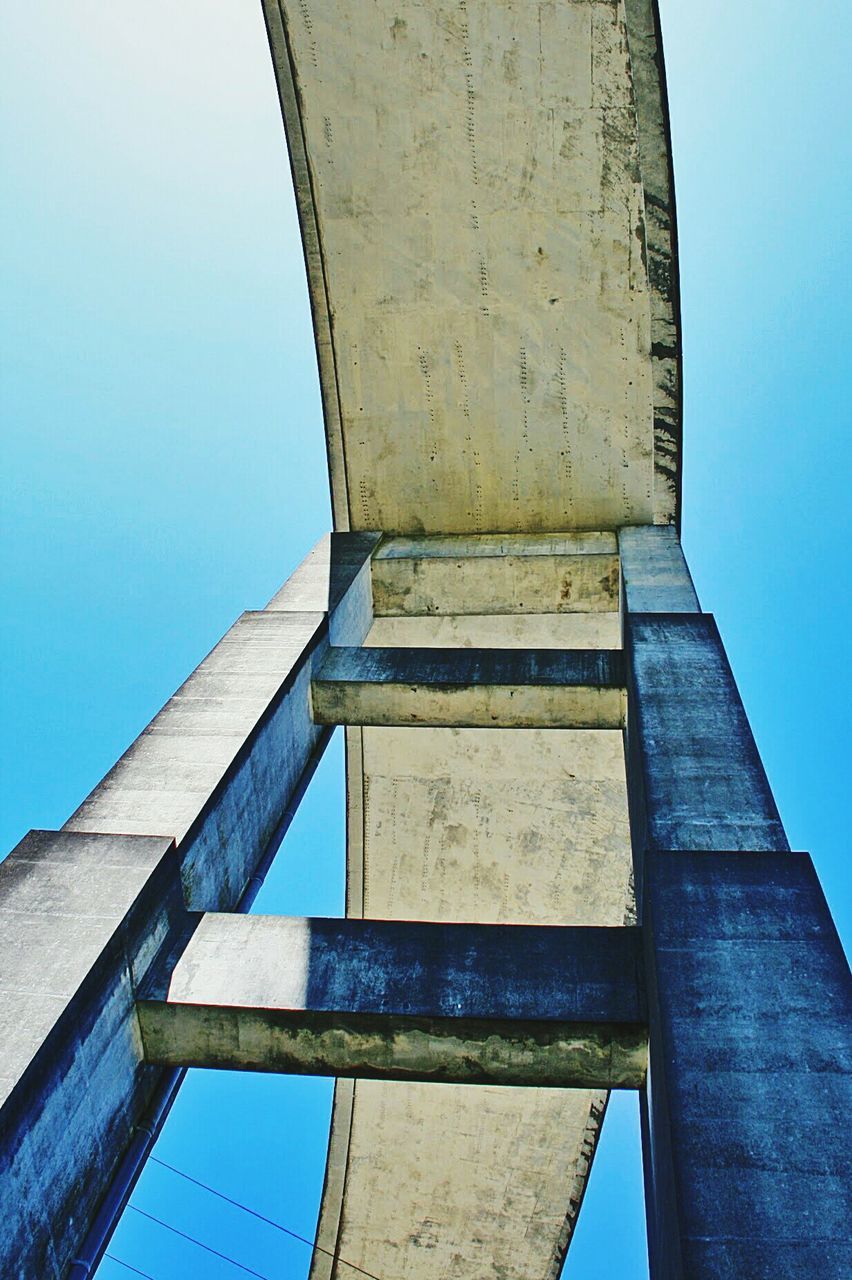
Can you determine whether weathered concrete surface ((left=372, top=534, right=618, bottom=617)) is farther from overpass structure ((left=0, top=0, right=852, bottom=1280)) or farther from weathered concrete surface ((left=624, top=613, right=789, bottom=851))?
weathered concrete surface ((left=624, top=613, right=789, bottom=851))

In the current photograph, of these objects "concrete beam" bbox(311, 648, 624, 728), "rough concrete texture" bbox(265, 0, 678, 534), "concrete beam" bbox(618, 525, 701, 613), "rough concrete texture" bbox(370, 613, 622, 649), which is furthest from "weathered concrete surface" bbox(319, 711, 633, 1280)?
"concrete beam" bbox(311, 648, 624, 728)

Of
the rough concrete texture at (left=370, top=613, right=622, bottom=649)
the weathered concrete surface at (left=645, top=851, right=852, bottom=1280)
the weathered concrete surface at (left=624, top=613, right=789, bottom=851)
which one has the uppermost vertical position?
the weathered concrete surface at (left=624, top=613, right=789, bottom=851)

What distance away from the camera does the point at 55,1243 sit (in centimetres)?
442

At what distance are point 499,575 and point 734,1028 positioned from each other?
23.5ft

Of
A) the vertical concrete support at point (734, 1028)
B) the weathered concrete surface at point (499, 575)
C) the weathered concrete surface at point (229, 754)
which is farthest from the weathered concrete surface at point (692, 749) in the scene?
the weathered concrete surface at point (499, 575)

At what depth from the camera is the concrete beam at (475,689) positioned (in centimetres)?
803

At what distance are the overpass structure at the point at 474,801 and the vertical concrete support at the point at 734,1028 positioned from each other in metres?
0.02

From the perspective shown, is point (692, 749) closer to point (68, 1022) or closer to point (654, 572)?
point (654, 572)

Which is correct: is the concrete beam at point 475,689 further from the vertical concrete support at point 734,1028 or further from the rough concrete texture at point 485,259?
the rough concrete texture at point 485,259

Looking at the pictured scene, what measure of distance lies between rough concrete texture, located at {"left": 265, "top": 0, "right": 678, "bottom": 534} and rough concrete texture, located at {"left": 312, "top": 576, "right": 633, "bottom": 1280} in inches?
71.0

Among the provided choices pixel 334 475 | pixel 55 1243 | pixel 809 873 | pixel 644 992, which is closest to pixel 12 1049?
pixel 55 1243

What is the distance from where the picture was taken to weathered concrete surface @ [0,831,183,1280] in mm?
4141

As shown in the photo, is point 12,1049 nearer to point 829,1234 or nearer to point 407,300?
point 829,1234

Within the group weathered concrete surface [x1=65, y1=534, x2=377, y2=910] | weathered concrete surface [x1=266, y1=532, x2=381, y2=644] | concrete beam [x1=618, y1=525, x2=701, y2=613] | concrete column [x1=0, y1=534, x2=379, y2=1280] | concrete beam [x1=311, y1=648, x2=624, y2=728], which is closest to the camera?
concrete column [x1=0, y1=534, x2=379, y2=1280]
